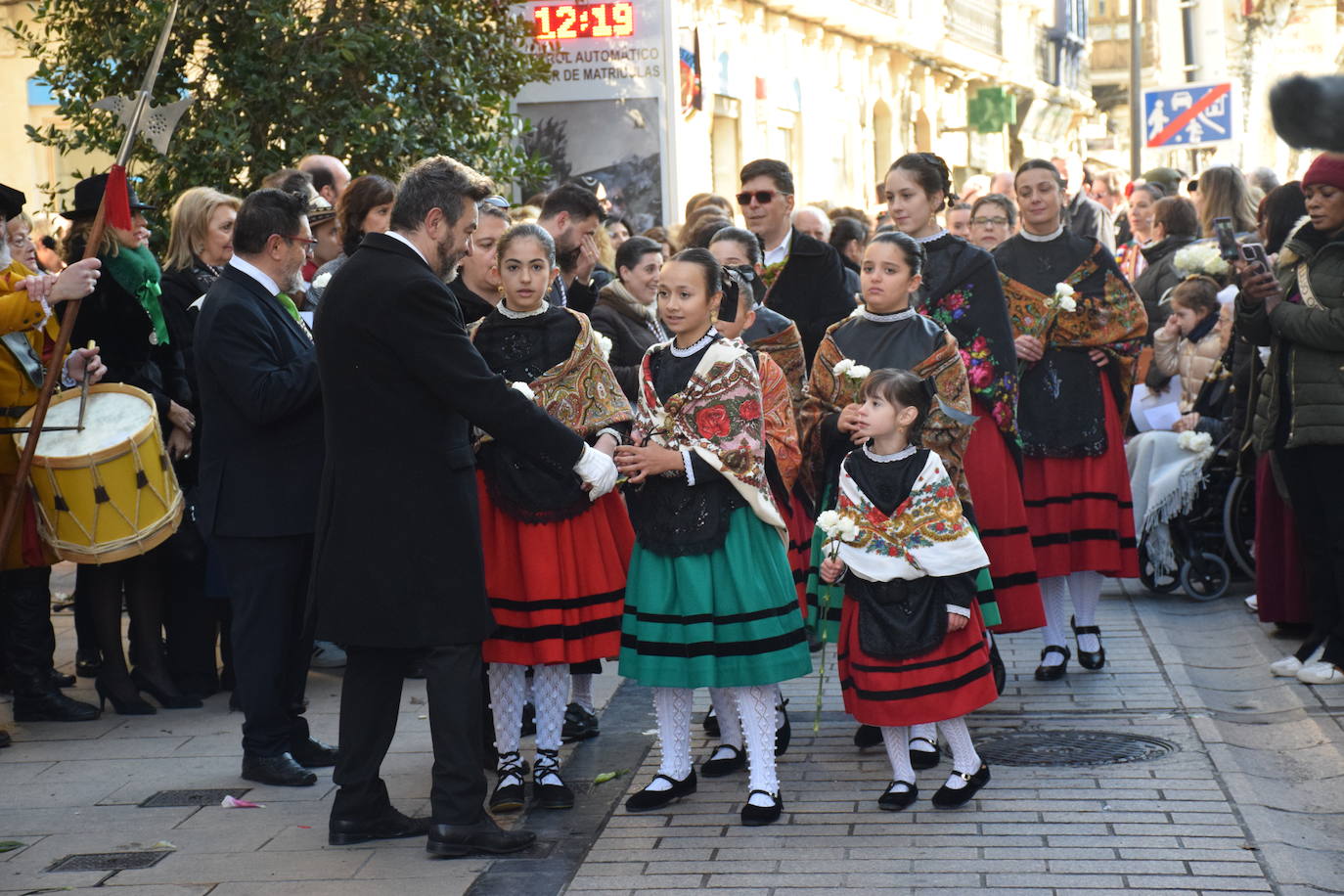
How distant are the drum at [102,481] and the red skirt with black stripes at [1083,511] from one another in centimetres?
373

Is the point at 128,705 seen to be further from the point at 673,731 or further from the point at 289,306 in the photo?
the point at 673,731

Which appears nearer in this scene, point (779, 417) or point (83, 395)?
point (779, 417)

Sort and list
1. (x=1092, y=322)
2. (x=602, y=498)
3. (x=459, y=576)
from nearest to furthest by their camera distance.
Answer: (x=459, y=576)
(x=602, y=498)
(x=1092, y=322)

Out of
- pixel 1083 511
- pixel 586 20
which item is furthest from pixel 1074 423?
pixel 586 20

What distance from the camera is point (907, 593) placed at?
5996mm

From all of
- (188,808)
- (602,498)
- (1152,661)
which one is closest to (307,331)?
(602,498)

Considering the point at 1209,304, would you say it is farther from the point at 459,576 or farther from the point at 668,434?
the point at 459,576

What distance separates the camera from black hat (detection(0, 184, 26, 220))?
7520 millimetres

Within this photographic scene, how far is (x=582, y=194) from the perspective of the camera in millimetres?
8055

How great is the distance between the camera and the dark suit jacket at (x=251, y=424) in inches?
252

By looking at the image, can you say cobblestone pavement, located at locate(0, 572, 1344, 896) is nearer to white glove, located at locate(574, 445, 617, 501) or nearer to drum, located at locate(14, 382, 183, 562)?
drum, located at locate(14, 382, 183, 562)

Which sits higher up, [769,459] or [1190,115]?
[1190,115]

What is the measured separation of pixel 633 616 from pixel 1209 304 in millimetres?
5976

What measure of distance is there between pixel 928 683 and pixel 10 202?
172 inches
